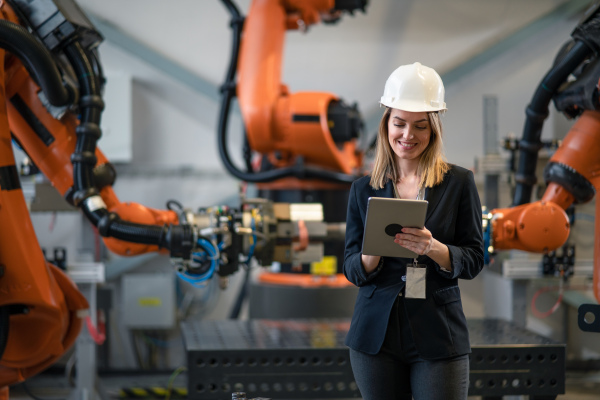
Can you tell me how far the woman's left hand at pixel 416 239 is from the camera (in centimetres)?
172

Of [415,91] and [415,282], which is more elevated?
[415,91]

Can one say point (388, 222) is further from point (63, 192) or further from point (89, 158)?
point (63, 192)

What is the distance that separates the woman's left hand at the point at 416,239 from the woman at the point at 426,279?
0.03 metres

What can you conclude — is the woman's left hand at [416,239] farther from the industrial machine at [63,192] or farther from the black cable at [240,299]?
the black cable at [240,299]

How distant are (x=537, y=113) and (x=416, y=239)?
5.47ft

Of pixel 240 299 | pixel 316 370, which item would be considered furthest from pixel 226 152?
pixel 316 370

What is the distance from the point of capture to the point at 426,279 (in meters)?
1.84

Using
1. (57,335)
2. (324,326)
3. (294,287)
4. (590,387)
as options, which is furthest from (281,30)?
(590,387)

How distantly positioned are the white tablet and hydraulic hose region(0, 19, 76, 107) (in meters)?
1.58

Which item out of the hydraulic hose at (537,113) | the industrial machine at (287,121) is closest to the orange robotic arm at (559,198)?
the hydraulic hose at (537,113)

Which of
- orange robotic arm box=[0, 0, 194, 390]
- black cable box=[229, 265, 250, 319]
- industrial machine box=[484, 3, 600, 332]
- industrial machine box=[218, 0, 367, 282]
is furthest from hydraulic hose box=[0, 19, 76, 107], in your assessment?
black cable box=[229, 265, 250, 319]

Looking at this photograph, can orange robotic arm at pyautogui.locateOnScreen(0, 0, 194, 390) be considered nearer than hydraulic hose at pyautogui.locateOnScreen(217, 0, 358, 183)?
Yes

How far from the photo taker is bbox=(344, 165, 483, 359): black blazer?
1.80m

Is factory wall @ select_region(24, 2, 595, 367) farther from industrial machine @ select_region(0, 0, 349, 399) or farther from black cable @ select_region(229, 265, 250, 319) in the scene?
industrial machine @ select_region(0, 0, 349, 399)
